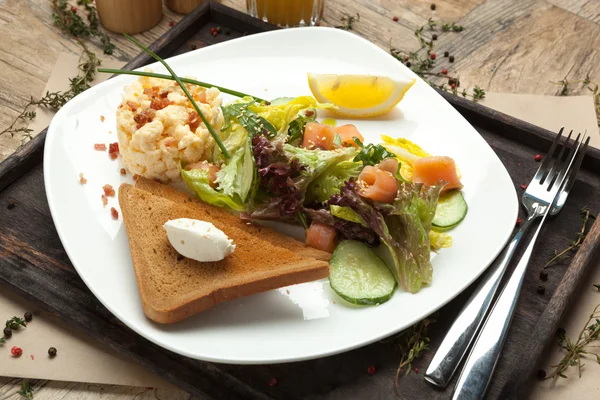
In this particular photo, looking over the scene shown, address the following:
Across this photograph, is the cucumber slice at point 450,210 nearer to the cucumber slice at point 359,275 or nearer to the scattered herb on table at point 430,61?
the cucumber slice at point 359,275

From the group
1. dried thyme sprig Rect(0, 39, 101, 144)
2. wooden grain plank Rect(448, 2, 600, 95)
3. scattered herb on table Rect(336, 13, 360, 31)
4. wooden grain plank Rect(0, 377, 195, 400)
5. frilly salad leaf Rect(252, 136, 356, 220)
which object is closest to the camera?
wooden grain plank Rect(0, 377, 195, 400)

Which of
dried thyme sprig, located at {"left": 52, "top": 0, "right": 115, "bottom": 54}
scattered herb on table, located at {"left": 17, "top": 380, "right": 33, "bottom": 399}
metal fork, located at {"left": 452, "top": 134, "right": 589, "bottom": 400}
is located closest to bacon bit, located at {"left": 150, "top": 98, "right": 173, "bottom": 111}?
scattered herb on table, located at {"left": 17, "top": 380, "right": 33, "bottom": 399}

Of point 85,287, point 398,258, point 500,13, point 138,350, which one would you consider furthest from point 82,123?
point 500,13

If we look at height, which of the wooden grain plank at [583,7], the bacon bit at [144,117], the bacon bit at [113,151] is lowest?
the bacon bit at [113,151]

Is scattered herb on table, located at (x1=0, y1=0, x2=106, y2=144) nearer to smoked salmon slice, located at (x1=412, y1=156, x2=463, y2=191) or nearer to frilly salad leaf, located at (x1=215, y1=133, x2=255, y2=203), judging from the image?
frilly salad leaf, located at (x1=215, y1=133, x2=255, y2=203)

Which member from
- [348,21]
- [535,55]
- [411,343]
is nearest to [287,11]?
[348,21]

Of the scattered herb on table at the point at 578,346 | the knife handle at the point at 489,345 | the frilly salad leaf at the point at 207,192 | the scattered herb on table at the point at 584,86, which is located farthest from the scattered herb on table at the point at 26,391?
the scattered herb on table at the point at 584,86
